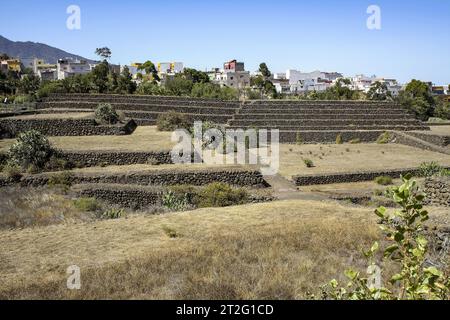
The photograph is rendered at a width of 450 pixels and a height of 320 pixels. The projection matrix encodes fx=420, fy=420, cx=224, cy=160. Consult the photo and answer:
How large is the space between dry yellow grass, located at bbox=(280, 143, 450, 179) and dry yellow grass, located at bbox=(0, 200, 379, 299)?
41.2 feet

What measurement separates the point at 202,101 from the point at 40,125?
19.4 meters

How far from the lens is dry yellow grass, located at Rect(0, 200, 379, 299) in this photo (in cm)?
575

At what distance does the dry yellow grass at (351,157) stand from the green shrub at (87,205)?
1157 cm

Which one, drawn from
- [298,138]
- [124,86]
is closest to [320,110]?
[298,138]

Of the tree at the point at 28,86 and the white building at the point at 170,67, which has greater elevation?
the white building at the point at 170,67

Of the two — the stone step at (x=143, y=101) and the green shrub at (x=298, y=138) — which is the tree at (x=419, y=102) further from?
the green shrub at (x=298, y=138)

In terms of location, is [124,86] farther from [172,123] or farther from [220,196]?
[220,196]

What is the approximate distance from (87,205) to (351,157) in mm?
21167

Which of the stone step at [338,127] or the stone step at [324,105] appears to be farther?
the stone step at [324,105]

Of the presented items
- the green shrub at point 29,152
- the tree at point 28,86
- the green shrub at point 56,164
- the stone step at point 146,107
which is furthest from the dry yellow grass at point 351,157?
the tree at point 28,86

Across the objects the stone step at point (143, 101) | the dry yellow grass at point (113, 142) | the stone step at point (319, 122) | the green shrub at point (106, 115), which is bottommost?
the dry yellow grass at point (113, 142)

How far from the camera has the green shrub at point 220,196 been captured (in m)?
13.5

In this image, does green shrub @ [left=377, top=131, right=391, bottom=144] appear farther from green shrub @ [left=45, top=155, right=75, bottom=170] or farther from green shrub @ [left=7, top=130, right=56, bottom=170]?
green shrub @ [left=7, top=130, right=56, bottom=170]

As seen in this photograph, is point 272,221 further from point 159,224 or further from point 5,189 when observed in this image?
point 5,189
